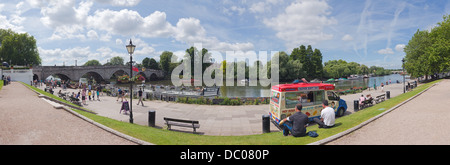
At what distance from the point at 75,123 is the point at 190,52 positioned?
2543 inches

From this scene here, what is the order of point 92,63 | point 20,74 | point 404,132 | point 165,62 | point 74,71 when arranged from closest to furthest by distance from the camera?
point 404,132 → point 20,74 → point 74,71 → point 165,62 → point 92,63

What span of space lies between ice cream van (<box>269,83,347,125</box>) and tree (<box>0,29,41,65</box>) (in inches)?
2798

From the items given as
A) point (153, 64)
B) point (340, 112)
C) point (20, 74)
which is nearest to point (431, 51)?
point (340, 112)

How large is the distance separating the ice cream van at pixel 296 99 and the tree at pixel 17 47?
71078 mm

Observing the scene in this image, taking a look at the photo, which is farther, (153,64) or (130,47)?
(153,64)

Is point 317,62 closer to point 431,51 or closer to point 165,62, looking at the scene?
point 431,51

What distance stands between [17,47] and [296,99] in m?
74.2

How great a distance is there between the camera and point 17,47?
52.3 m

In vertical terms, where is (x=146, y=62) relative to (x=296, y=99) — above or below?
above

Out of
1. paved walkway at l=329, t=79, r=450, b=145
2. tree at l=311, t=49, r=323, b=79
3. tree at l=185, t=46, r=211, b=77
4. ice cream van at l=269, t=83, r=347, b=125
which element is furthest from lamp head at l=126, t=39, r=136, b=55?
tree at l=311, t=49, r=323, b=79

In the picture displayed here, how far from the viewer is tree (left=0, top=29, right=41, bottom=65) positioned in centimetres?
5027
